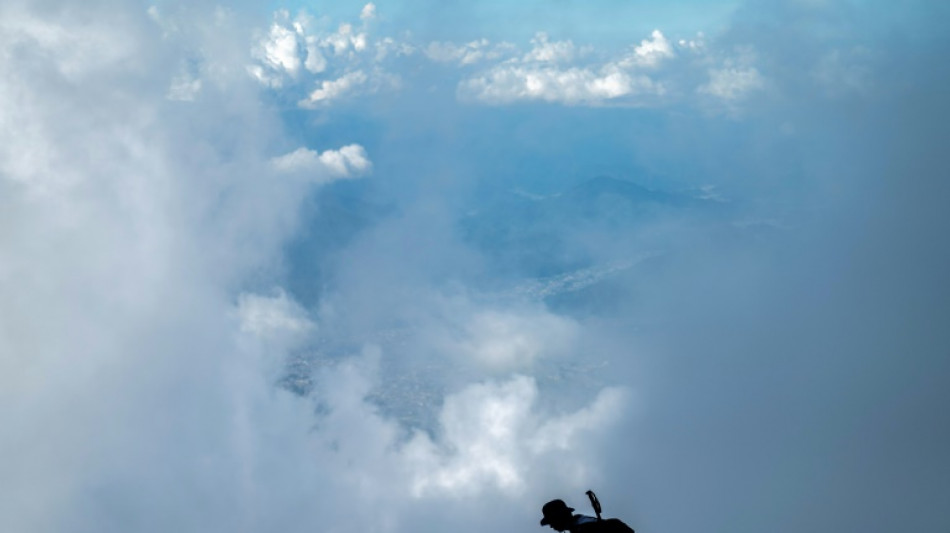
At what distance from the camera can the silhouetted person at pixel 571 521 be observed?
35.8 feet

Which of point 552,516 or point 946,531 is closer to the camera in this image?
point 552,516

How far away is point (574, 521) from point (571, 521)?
61 mm

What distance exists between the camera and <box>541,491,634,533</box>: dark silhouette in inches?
429

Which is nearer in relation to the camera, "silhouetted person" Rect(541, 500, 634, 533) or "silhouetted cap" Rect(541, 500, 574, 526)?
"silhouetted person" Rect(541, 500, 634, 533)

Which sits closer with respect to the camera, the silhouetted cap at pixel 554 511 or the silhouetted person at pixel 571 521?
the silhouetted person at pixel 571 521

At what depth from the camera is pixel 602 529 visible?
35.3ft

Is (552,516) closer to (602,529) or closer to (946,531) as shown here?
(602,529)

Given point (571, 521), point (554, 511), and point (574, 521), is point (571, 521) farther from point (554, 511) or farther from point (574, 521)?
point (554, 511)

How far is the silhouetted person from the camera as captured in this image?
1091 cm

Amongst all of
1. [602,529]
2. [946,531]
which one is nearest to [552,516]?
[602,529]

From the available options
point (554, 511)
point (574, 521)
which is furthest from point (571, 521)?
point (554, 511)

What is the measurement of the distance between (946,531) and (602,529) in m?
256

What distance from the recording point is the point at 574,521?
11.8m

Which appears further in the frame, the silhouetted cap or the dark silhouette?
the silhouetted cap
